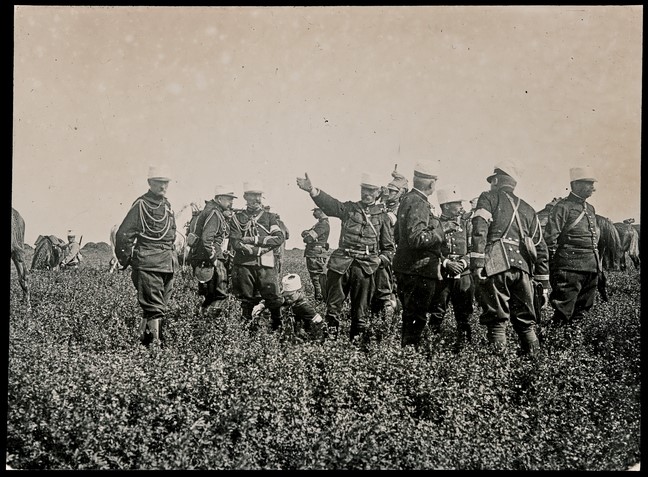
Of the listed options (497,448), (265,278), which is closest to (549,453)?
(497,448)

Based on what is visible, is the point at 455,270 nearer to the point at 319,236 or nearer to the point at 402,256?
the point at 402,256

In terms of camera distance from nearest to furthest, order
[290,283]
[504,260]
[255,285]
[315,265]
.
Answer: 1. [504,260]
2. [290,283]
3. [255,285]
4. [315,265]

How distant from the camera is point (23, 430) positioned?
557cm

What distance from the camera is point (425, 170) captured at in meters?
6.84

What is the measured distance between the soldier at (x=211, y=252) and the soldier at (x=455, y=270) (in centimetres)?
230

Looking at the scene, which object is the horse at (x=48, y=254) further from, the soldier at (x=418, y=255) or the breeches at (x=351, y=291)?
the soldier at (x=418, y=255)

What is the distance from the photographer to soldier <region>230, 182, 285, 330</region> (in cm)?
740

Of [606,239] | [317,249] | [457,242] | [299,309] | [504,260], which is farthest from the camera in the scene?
[317,249]

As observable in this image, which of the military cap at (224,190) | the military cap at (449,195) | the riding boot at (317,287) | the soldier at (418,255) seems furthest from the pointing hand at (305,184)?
the riding boot at (317,287)

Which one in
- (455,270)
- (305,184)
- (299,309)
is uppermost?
(305,184)

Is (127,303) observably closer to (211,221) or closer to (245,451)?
(211,221)

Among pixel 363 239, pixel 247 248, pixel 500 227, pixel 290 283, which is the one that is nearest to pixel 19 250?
pixel 247 248

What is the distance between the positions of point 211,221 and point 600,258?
431 cm

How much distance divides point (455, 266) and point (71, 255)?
14.3ft
